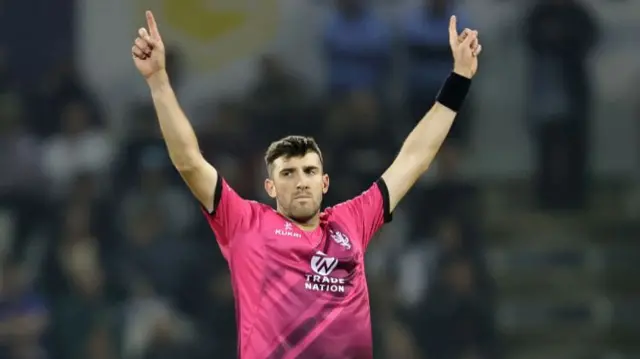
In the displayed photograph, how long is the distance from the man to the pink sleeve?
0.01 metres

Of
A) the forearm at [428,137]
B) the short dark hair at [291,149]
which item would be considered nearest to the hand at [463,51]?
the forearm at [428,137]

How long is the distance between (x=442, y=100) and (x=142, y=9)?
491 cm

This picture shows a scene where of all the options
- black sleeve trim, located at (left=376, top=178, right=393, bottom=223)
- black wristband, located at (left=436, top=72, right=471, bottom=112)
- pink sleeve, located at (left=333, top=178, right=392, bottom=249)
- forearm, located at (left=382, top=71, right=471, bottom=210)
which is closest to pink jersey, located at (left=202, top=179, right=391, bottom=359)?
pink sleeve, located at (left=333, top=178, right=392, bottom=249)

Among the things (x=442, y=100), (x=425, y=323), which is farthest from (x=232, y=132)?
(x=442, y=100)

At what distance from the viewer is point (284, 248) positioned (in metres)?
4.85

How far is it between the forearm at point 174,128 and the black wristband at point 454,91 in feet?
4.02

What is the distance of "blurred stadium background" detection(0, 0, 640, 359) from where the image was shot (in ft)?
30.8

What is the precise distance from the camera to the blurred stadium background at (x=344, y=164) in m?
9.38

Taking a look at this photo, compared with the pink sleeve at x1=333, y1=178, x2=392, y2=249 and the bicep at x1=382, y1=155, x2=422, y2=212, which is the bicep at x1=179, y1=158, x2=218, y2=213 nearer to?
the pink sleeve at x1=333, y1=178, x2=392, y2=249

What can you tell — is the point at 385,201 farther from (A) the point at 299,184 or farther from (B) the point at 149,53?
(B) the point at 149,53

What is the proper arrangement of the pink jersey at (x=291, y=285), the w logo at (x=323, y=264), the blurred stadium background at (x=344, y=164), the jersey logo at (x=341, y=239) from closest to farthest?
1. the pink jersey at (x=291, y=285)
2. the w logo at (x=323, y=264)
3. the jersey logo at (x=341, y=239)
4. the blurred stadium background at (x=344, y=164)

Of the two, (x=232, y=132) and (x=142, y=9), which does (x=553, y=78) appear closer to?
(x=232, y=132)

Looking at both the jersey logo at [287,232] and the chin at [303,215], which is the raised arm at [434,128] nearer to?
the chin at [303,215]

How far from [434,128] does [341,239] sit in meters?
0.73
